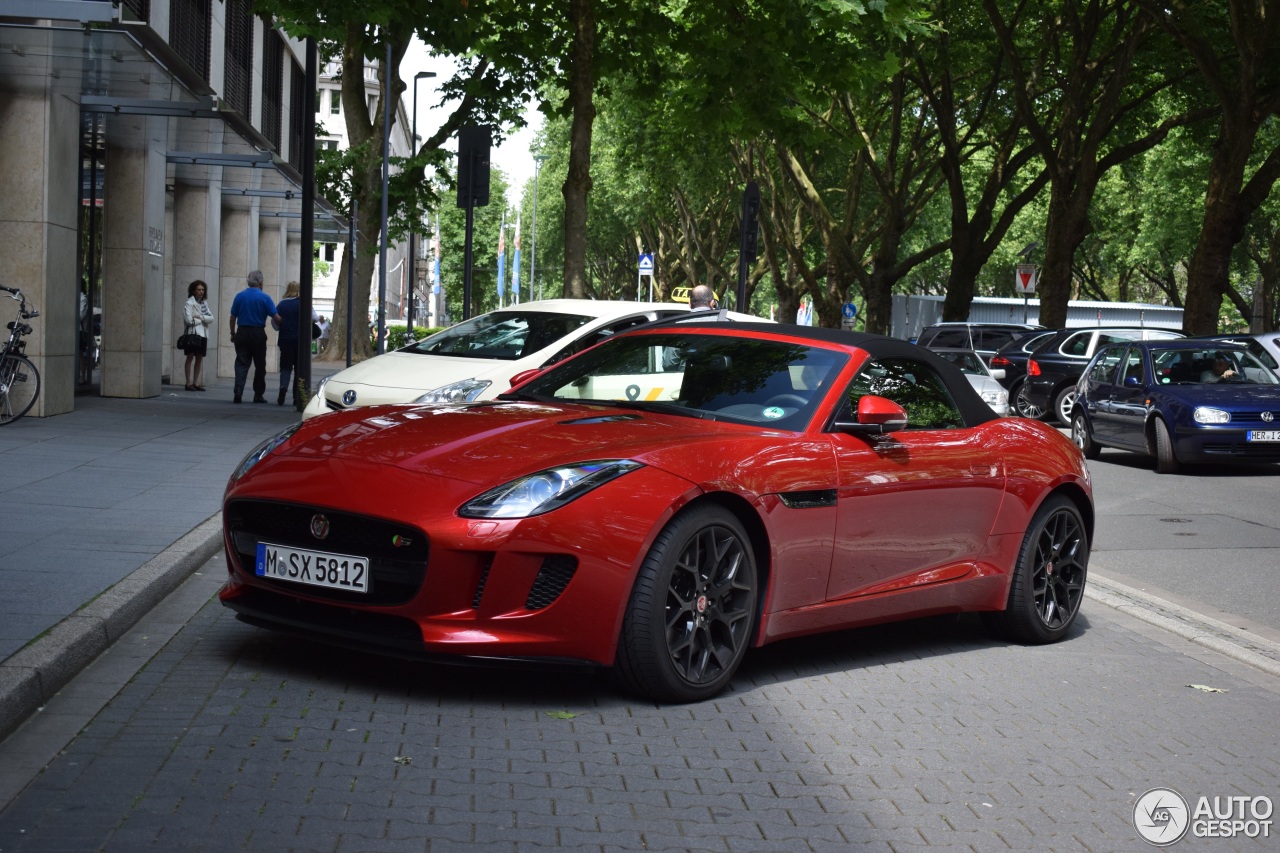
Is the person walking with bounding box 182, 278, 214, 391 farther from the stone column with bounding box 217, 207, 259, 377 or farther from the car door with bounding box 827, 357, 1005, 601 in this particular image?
the car door with bounding box 827, 357, 1005, 601

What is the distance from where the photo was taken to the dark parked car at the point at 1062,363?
2558 centimetres

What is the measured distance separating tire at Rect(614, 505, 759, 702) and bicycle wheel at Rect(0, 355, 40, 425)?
1142 centimetres

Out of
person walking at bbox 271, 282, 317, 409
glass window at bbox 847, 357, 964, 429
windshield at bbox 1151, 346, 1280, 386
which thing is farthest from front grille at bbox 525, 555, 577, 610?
person walking at bbox 271, 282, 317, 409

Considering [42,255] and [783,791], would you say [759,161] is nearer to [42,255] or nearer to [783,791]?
[42,255]

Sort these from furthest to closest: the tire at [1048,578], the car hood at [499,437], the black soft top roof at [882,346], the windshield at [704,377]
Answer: the tire at [1048,578]
the black soft top roof at [882,346]
the windshield at [704,377]
the car hood at [499,437]

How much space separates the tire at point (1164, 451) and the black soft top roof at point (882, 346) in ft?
34.2

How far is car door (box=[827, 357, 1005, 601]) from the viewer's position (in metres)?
6.40

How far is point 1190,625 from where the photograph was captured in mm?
7996

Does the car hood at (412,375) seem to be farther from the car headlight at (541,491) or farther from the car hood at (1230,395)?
the car hood at (1230,395)

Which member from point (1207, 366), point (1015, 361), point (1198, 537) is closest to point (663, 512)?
point (1198, 537)

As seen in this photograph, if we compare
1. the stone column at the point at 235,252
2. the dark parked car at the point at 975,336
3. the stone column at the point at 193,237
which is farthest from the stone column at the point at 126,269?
the dark parked car at the point at 975,336

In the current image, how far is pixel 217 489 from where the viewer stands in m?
11.2

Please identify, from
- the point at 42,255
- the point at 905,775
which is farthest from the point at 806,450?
the point at 42,255

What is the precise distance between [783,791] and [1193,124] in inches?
1295
